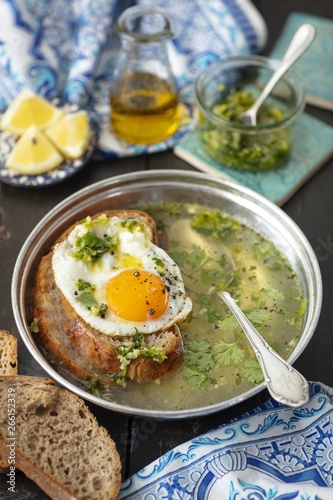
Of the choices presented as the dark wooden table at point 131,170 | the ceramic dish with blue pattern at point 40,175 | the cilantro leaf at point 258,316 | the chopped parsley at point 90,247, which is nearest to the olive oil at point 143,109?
the dark wooden table at point 131,170

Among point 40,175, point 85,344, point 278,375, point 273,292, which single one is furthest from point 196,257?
point 40,175

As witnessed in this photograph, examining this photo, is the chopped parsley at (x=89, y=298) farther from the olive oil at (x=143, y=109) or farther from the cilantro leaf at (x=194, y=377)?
the olive oil at (x=143, y=109)

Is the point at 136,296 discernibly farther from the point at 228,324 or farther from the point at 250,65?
the point at 250,65

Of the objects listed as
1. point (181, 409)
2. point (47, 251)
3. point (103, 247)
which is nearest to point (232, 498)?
point (181, 409)

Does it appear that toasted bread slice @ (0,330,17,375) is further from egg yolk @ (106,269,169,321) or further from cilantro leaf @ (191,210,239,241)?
cilantro leaf @ (191,210,239,241)

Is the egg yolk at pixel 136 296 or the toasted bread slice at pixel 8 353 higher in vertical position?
the egg yolk at pixel 136 296

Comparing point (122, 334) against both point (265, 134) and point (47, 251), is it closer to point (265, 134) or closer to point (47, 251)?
point (47, 251)
